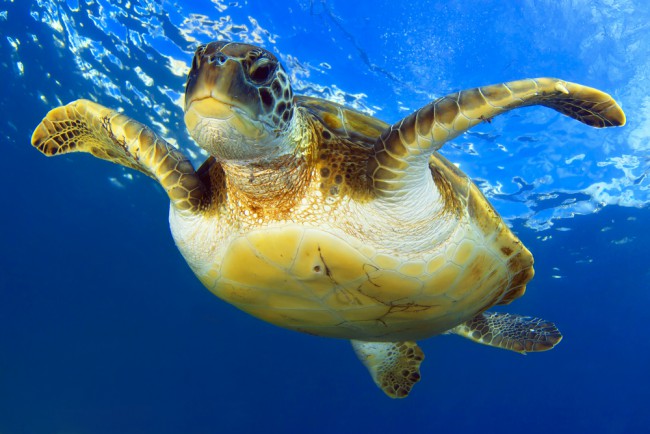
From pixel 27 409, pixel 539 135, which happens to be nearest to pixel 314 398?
pixel 27 409

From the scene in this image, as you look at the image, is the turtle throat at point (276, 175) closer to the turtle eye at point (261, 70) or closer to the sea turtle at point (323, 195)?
the sea turtle at point (323, 195)

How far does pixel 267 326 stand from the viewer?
1207 inches

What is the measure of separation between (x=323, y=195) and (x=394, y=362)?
3.60 meters

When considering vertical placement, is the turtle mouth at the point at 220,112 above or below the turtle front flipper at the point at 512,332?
below

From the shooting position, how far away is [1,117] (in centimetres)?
1491

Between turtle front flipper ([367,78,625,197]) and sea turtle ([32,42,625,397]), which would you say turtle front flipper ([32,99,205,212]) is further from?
turtle front flipper ([367,78,625,197])

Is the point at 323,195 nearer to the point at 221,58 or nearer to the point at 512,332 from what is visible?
the point at 221,58

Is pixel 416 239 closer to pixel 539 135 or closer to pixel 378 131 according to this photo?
pixel 378 131

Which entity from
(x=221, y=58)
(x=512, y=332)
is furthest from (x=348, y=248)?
(x=512, y=332)

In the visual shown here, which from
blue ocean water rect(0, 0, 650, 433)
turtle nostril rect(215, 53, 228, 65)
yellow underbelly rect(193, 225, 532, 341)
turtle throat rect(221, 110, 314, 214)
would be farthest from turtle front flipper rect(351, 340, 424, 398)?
blue ocean water rect(0, 0, 650, 433)

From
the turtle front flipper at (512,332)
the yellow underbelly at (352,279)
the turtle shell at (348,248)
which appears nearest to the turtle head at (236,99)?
the turtle shell at (348,248)

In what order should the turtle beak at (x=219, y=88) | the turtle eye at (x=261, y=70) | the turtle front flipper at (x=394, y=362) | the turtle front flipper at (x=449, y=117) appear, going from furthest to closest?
the turtle front flipper at (x=394, y=362) → the turtle front flipper at (x=449, y=117) → the turtle eye at (x=261, y=70) → the turtle beak at (x=219, y=88)

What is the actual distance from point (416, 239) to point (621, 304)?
28.6m

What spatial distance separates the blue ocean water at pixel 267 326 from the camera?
827 cm
